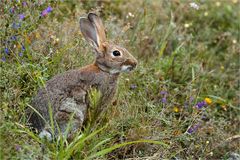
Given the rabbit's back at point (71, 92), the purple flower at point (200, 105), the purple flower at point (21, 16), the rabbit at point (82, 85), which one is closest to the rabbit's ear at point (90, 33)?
the rabbit at point (82, 85)

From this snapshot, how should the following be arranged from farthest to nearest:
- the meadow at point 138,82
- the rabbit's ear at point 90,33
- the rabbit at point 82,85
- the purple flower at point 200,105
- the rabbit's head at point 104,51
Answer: the purple flower at point 200,105 → the rabbit's ear at point 90,33 → the rabbit's head at point 104,51 → the rabbit at point 82,85 → the meadow at point 138,82

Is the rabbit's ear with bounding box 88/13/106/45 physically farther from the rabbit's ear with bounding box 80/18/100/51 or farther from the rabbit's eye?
the rabbit's eye

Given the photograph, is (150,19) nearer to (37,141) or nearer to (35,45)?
(35,45)

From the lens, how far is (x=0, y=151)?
416 centimetres

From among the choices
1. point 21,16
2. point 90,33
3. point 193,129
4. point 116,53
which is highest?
point 21,16

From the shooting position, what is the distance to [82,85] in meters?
5.34

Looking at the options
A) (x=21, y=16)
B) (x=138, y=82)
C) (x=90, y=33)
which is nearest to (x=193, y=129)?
(x=138, y=82)

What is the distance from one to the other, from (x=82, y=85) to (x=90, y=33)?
0.61m

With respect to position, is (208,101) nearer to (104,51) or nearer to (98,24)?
(104,51)

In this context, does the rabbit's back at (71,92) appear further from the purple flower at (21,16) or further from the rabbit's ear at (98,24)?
the purple flower at (21,16)

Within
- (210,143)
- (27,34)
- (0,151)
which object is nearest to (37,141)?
(0,151)

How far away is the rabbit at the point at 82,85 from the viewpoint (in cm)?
512

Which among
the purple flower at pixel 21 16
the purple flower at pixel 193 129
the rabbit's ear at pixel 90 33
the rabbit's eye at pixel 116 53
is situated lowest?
the purple flower at pixel 193 129

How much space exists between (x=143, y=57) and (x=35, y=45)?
5.12 ft
